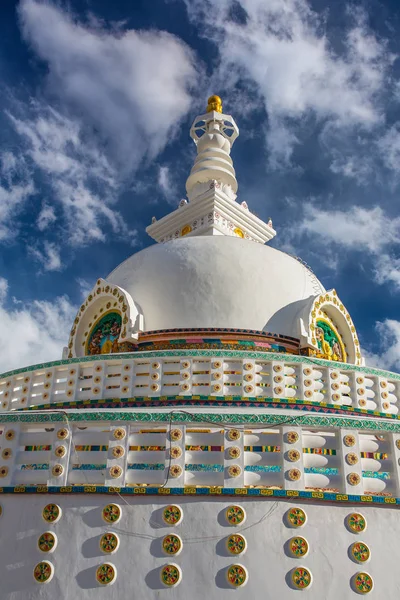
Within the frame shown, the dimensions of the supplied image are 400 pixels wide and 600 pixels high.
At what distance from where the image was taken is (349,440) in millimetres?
5363

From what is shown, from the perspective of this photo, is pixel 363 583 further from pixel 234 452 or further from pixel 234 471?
pixel 234 452

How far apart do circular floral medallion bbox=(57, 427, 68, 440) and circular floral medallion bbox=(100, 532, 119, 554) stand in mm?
942

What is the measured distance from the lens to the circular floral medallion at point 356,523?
16.1 feet

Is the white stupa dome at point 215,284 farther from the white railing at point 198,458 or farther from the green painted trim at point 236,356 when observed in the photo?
the white railing at point 198,458

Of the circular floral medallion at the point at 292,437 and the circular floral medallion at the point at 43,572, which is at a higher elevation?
the circular floral medallion at the point at 292,437

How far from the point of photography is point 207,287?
395 inches

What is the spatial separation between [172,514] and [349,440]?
1664 mm

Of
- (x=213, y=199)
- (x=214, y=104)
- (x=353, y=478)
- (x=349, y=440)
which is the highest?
(x=214, y=104)

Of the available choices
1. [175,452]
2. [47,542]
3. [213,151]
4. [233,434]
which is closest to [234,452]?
[233,434]

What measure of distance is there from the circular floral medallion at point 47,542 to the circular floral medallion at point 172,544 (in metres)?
0.88

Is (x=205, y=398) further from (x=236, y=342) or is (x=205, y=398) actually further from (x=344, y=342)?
(x=344, y=342)

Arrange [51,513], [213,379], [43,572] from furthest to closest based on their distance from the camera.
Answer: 1. [213,379]
2. [51,513]
3. [43,572]

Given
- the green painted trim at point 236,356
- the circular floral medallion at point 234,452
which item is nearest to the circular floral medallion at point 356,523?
the circular floral medallion at point 234,452

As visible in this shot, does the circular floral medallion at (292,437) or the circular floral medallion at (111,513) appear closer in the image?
the circular floral medallion at (111,513)
